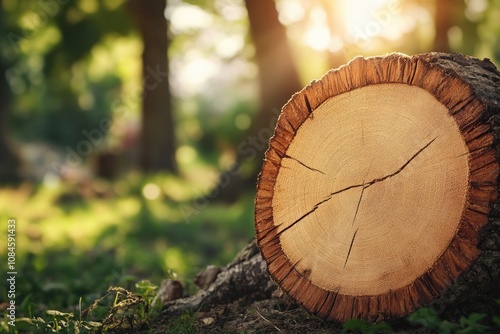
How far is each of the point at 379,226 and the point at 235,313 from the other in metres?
0.97

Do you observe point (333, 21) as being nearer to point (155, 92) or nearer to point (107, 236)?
point (155, 92)

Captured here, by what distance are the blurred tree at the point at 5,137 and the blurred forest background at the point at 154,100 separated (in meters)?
0.03

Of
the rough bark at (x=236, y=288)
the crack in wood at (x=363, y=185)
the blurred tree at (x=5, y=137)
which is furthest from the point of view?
the blurred tree at (x=5, y=137)

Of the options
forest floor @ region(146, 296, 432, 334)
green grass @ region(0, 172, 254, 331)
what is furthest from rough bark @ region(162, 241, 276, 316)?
green grass @ region(0, 172, 254, 331)

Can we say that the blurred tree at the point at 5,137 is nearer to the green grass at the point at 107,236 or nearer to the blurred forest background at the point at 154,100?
the blurred forest background at the point at 154,100

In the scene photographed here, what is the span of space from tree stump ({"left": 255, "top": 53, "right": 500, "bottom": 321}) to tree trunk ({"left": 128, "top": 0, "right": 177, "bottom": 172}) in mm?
8901

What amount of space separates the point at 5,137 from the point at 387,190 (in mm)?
12085

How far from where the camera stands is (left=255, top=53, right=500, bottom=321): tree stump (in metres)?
2.36

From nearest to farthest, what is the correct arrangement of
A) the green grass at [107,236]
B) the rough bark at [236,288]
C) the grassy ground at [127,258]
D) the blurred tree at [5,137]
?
the grassy ground at [127,258] → the rough bark at [236,288] → the green grass at [107,236] → the blurred tree at [5,137]

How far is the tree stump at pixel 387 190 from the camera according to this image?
7.74 feet

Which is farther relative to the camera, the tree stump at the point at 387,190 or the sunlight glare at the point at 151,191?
the sunlight glare at the point at 151,191

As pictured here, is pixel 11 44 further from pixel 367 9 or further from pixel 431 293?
pixel 431 293

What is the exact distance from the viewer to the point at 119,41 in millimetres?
12516

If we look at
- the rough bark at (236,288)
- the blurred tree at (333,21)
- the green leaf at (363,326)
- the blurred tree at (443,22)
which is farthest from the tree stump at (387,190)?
the blurred tree at (443,22)
